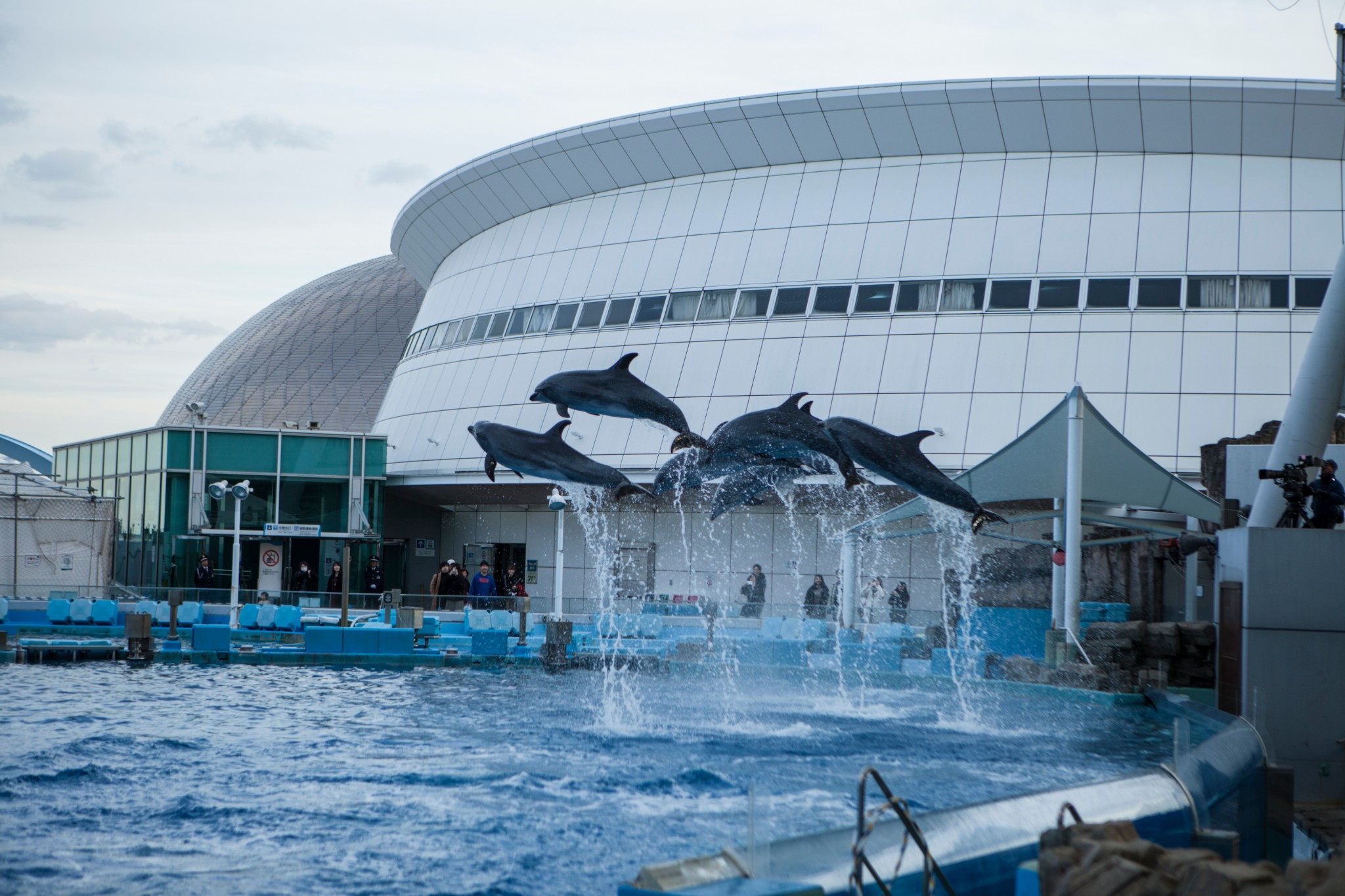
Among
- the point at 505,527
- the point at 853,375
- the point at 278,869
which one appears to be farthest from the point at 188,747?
the point at 505,527

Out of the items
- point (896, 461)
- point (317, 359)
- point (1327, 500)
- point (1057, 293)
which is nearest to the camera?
point (1327, 500)

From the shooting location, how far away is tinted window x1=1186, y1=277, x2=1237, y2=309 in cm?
2977

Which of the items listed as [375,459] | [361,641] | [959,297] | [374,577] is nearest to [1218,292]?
[959,297]

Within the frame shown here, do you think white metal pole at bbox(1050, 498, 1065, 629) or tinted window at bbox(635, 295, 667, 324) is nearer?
white metal pole at bbox(1050, 498, 1065, 629)

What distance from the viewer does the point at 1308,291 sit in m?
29.3

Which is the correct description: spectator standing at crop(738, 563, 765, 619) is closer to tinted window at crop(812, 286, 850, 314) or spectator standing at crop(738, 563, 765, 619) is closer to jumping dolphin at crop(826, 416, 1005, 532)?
tinted window at crop(812, 286, 850, 314)

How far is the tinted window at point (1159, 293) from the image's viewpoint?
3005cm

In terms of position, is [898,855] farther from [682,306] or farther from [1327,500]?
[682,306]

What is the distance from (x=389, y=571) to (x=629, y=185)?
15070mm

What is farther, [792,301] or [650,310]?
[650,310]

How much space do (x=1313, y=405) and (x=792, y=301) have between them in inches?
736

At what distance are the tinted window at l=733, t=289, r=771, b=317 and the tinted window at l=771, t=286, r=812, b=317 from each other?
0.28 m

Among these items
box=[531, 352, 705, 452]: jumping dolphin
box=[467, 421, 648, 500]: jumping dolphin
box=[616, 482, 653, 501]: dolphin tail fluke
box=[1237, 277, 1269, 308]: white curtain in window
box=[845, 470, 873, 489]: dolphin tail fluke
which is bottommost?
box=[616, 482, 653, 501]: dolphin tail fluke

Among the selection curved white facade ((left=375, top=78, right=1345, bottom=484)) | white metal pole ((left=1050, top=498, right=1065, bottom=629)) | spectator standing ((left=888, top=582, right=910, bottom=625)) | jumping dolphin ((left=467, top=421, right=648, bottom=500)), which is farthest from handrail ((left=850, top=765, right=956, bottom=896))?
curved white facade ((left=375, top=78, right=1345, bottom=484))
